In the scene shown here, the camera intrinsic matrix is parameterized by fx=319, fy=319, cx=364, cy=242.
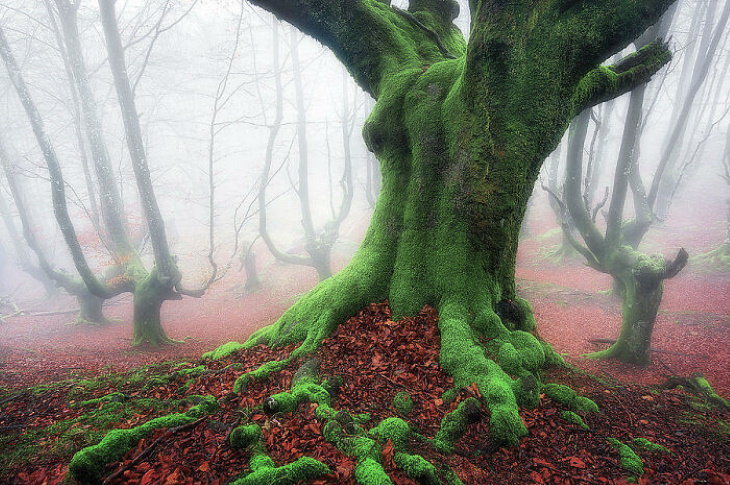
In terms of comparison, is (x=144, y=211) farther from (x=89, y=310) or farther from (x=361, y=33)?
(x=361, y=33)

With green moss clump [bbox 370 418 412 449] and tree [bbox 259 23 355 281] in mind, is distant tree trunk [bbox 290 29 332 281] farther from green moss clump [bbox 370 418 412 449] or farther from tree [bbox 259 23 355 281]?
green moss clump [bbox 370 418 412 449]

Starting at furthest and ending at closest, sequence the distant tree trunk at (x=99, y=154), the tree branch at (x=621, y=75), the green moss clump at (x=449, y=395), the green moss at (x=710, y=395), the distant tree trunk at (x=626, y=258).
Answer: the distant tree trunk at (x=99, y=154), the distant tree trunk at (x=626, y=258), the tree branch at (x=621, y=75), the green moss at (x=710, y=395), the green moss clump at (x=449, y=395)

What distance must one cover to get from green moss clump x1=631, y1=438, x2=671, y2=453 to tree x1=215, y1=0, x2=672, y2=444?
2.43ft

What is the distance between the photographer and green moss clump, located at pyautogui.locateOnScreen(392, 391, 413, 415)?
2.84 metres

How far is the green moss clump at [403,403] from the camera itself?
2844 mm

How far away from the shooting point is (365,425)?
8.68ft

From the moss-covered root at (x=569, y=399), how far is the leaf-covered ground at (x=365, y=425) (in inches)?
2.9

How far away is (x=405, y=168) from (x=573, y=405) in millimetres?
3316

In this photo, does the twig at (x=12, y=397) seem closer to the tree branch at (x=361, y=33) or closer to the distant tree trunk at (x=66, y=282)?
the tree branch at (x=361, y=33)

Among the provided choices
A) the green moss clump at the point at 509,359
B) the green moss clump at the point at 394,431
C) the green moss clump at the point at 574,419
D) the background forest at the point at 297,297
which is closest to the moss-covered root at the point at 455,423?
the background forest at the point at 297,297

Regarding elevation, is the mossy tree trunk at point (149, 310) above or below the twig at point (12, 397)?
below

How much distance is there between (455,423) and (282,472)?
1.41m

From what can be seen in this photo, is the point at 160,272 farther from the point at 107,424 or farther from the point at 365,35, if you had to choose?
the point at 365,35

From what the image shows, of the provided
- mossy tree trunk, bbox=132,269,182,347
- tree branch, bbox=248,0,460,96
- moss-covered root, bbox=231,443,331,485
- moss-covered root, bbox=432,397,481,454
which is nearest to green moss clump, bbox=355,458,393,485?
moss-covered root, bbox=231,443,331,485
